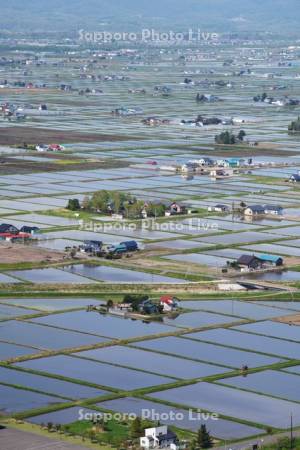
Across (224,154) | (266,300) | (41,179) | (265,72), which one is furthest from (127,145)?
(265,72)

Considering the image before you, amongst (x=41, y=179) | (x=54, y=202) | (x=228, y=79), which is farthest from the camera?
(x=228, y=79)

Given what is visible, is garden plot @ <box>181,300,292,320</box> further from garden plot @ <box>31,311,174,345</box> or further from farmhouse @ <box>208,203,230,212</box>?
farmhouse @ <box>208,203,230,212</box>

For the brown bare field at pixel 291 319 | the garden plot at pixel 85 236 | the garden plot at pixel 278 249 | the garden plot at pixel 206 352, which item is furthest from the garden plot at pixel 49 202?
the garden plot at pixel 206 352

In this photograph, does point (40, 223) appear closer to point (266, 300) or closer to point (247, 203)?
point (247, 203)

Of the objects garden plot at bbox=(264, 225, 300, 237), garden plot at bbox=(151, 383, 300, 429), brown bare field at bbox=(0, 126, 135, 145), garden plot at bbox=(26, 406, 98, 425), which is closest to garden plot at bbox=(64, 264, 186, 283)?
garden plot at bbox=(264, 225, 300, 237)

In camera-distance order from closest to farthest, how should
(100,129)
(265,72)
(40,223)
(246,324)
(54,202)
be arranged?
(246,324), (40,223), (54,202), (100,129), (265,72)

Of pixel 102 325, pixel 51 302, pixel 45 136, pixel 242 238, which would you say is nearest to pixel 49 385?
pixel 102 325

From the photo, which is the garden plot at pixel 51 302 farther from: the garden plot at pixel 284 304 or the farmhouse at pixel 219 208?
the farmhouse at pixel 219 208
